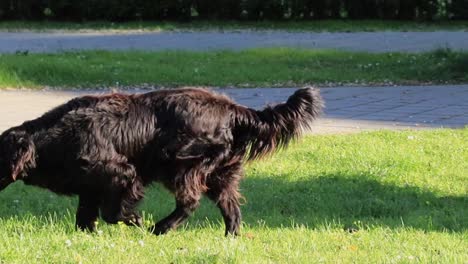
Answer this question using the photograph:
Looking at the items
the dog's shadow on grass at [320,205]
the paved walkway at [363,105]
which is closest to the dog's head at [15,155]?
the dog's shadow on grass at [320,205]

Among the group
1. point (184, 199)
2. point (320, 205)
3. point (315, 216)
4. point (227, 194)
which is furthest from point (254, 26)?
point (184, 199)

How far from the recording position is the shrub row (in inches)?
1155

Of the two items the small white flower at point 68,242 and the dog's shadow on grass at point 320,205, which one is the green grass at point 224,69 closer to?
the dog's shadow on grass at point 320,205

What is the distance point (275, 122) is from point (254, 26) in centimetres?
2294

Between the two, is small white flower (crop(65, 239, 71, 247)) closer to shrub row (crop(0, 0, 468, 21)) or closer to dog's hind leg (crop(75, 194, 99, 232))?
dog's hind leg (crop(75, 194, 99, 232))

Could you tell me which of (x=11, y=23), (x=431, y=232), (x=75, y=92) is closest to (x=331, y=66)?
(x=75, y=92)

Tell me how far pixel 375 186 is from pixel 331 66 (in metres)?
8.98

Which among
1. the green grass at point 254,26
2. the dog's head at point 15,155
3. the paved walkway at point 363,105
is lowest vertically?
the green grass at point 254,26

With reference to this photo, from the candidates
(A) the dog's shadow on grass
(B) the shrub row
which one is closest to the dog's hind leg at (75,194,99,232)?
(A) the dog's shadow on grass

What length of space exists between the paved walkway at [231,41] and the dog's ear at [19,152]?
1389cm

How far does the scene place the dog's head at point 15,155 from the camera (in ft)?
18.0

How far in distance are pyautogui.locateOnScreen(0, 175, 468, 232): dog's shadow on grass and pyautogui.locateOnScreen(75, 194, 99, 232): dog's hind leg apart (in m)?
0.63

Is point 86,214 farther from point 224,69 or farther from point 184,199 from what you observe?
point 224,69

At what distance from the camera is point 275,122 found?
5777 millimetres
